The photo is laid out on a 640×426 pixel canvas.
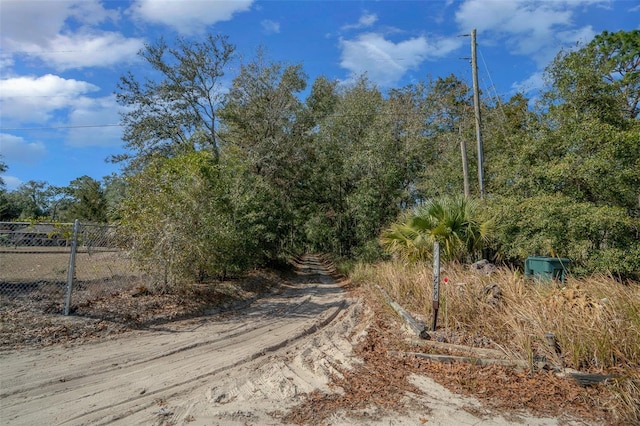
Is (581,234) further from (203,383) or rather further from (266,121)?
(266,121)

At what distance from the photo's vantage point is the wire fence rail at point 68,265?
23.5 ft

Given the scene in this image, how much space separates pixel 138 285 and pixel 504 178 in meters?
10.4

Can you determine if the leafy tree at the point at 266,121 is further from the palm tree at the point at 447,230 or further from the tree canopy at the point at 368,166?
the palm tree at the point at 447,230

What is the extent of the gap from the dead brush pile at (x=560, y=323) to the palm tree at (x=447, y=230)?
2.42 meters

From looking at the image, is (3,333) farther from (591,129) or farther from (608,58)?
(608,58)

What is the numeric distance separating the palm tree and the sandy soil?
3846 mm

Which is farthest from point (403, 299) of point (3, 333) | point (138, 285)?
point (3, 333)

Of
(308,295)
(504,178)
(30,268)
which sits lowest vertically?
(308,295)

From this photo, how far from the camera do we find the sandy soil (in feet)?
13.4

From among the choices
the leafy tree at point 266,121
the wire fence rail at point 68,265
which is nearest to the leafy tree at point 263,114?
the leafy tree at point 266,121

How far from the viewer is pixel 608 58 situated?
10602 mm

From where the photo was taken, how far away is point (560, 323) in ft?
17.7

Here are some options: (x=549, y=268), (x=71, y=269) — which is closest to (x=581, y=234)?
Answer: (x=549, y=268)

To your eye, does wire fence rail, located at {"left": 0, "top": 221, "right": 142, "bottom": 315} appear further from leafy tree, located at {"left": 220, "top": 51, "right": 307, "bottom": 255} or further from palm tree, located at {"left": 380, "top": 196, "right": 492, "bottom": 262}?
leafy tree, located at {"left": 220, "top": 51, "right": 307, "bottom": 255}
